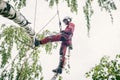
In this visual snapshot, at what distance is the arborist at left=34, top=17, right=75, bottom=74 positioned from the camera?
7.21 m

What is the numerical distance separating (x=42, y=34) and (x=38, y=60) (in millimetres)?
926

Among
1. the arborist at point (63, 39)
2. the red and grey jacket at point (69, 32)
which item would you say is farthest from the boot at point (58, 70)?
the red and grey jacket at point (69, 32)

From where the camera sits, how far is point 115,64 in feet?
20.9

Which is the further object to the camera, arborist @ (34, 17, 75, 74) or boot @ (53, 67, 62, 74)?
boot @ (53, 67, 62, 74)

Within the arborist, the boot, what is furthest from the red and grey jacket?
the boot

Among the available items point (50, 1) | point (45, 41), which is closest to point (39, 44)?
point (45, 41)

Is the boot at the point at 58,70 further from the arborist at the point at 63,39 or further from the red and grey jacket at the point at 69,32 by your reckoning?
the red and grey jacket at the point at 69,32

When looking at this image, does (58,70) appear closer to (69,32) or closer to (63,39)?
(63,39)

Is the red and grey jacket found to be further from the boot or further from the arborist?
the boot

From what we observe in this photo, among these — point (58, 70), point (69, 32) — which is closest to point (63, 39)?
point (69, 32)

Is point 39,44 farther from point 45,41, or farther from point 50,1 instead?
point 50,1

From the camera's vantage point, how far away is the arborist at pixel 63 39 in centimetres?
721

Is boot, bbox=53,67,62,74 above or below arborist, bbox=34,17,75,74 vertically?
below

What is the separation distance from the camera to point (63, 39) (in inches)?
293
